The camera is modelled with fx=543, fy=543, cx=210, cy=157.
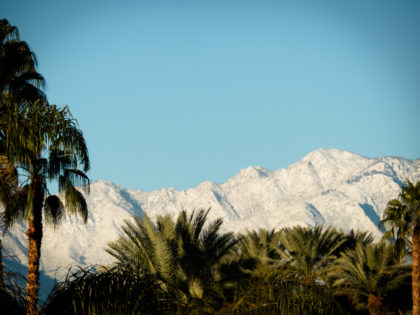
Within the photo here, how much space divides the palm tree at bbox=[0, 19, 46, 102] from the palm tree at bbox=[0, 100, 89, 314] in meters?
1.07

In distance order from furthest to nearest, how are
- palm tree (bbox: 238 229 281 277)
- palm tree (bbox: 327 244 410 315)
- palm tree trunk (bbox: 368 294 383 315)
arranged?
palm tree (bbox: 238 229 281 277), palm tree trunk (bbox: 368 294 383 315), palm tree (bbox: 327 244 410 315)

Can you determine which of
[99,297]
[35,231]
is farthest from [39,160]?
[99,297]

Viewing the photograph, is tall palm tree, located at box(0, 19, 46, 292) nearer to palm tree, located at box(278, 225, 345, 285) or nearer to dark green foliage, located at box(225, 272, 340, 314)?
dark green foliage, located at box(225, 272, 340, 314)

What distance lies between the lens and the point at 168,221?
24172 mm

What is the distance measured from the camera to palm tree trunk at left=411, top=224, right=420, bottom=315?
912 inches

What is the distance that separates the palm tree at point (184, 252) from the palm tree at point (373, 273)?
687cm

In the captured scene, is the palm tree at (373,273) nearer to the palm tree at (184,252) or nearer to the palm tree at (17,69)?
the palm tree at (184,252)

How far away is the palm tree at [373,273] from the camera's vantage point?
29000mm

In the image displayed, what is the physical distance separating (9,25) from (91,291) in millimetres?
12220

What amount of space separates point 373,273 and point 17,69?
2163 centimetres

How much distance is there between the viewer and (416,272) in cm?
2359

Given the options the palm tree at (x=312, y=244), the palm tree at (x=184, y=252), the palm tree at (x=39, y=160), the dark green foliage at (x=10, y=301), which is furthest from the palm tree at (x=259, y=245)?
the dark green foliage at (x=10, y=301)

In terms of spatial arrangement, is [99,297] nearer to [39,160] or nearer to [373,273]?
[39,160]

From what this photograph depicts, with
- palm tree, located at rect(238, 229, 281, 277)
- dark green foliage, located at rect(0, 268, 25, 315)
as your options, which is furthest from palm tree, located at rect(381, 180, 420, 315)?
dark green foliage, located at rect(0, 268, 25, 315)
